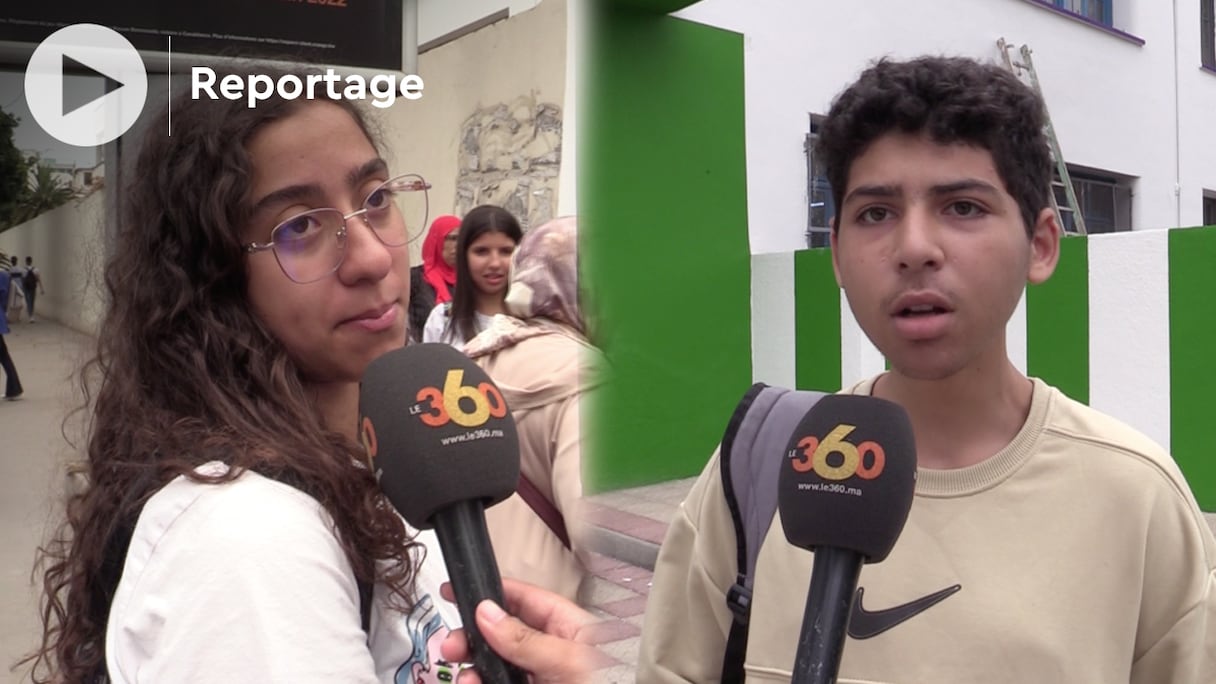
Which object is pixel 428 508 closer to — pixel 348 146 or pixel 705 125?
pixel 348 146

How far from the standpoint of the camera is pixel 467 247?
265 centimetres

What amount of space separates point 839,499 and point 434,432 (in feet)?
1.10

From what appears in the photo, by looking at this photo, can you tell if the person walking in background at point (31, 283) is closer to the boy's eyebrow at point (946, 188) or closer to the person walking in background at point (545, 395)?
the person walking in background at point (545, 395)

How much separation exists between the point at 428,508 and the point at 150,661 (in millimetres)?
231

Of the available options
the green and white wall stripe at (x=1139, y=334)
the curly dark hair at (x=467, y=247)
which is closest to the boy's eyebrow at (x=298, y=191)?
the curly dark hair at (x=467, y=247)

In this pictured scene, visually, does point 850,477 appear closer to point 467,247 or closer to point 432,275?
point 467,247

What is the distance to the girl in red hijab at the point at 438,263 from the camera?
3.10m

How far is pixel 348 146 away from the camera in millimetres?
1039

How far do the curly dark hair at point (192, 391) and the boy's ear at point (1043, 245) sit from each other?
732mm

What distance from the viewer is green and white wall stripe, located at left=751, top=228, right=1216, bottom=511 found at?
12.7 ft

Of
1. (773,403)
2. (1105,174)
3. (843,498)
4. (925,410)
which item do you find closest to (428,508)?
(843,498)

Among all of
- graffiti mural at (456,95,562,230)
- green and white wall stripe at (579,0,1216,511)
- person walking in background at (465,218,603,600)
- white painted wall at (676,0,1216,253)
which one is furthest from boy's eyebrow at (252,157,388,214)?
white painted wall at (676,0,1216,253)

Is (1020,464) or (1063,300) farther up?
(1063,300)

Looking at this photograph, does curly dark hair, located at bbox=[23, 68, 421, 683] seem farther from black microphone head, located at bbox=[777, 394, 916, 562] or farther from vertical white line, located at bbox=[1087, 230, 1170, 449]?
vertical white line, located at bbox=[1087, 230, 1170, 449]
